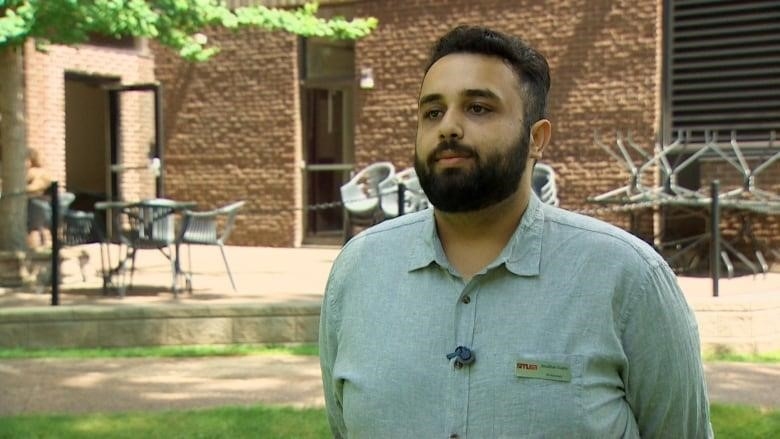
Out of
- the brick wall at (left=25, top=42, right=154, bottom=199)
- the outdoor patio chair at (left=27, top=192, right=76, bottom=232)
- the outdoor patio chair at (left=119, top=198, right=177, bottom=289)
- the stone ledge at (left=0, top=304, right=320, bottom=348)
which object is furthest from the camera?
the brick wall at (left=25, top=42, right=154, bottom=199)

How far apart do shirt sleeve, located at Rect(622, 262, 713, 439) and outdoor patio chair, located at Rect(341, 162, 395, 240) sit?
10.2 meters

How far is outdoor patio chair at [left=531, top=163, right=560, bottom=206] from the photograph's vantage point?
1225 cm

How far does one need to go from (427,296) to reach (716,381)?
5.34 m

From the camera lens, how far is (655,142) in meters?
13.0

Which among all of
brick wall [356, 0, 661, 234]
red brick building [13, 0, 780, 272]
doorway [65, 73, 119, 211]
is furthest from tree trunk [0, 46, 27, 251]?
doorway [65, 73, 119, 211]

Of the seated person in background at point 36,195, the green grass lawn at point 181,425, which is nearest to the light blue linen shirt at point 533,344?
the green grass lawn at point 181,425

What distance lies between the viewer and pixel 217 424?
5.38 m

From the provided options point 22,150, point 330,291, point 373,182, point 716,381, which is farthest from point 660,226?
point 330,291

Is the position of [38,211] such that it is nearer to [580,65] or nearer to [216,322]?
[216,322]

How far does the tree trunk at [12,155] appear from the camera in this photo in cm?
1116

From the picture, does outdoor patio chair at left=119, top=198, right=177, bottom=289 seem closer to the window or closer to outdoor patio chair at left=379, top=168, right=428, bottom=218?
outdoor patio chair at left=379, top=168, right=428, bottom=218

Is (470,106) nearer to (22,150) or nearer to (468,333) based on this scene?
(468,333)

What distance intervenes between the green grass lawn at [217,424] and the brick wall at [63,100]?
34.0ft

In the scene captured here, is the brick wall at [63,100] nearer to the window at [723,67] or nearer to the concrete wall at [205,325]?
the concrete wall at [205,325]
